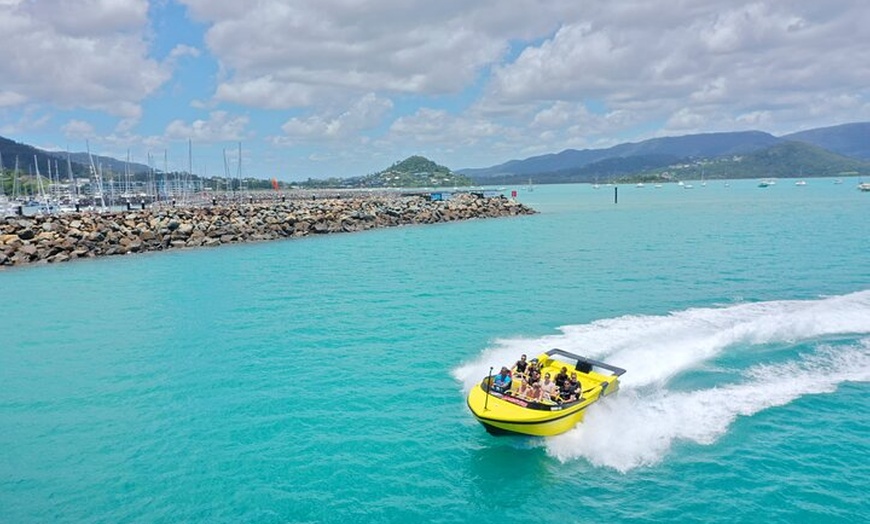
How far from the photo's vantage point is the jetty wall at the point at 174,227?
6034 centimetres

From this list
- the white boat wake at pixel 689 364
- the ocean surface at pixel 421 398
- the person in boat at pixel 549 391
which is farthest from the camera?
the person in boat at pixel 549 391

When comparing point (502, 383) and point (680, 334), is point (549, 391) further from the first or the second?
point (680, 334)

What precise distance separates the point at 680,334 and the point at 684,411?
366 inches

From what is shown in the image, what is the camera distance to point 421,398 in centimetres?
2228

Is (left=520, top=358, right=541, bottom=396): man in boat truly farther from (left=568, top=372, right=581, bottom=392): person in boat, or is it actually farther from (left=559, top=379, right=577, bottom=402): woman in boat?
(left=568, top=372, right=581, bottom=392): person in boat

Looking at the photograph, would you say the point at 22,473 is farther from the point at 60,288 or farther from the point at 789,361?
the point at 60,288

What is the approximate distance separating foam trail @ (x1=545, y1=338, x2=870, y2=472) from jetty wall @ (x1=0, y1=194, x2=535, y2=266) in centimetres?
5894

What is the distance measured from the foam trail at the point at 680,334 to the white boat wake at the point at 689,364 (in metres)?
0.05

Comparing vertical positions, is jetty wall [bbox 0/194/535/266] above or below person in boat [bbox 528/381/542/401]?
above

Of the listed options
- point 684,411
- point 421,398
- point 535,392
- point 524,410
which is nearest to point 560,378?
point 535,392

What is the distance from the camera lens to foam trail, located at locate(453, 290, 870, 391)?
25.3 metres

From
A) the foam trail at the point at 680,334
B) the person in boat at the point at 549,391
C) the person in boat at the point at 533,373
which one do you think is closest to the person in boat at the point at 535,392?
the person in boat at the point at 549,391

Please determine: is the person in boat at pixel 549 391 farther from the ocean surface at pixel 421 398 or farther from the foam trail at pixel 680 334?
the foam trail at pixel 680 334

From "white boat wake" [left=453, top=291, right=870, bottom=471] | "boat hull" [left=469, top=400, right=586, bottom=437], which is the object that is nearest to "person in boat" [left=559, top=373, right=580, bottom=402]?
"boat hull" [left=469, top=400, right=586, bottom=437]
